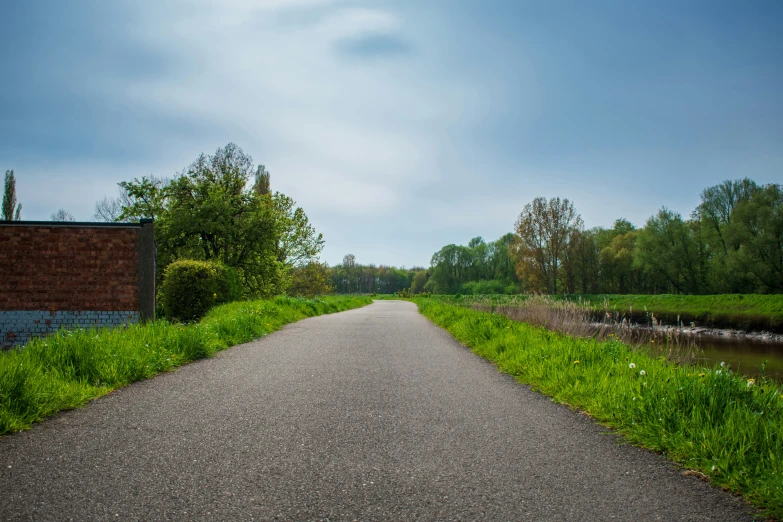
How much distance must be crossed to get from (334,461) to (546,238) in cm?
4681

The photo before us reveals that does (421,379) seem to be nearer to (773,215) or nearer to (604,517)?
(604,517)

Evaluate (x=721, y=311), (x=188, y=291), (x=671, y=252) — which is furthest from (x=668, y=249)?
(x=188, y=291)

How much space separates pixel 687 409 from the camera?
155 inches

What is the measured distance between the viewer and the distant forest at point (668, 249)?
35.8 m

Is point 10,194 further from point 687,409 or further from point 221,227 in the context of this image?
point 687,409

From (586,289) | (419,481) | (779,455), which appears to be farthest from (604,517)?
(586,289)

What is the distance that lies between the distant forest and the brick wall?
21.2m

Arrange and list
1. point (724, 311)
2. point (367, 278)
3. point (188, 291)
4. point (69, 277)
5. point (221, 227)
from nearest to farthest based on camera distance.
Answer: point (69, 277)
point (188, 291)
point (221, 227)
point (724, 311)
point (367, 278)

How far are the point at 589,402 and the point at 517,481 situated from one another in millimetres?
2151

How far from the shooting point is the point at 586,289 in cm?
6066

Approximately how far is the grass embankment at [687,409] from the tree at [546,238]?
42.0m

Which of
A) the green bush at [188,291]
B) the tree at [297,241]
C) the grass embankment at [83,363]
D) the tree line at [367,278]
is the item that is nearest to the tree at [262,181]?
the tree at [297,241]

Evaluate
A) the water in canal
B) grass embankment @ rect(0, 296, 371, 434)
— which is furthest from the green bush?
the water in canal

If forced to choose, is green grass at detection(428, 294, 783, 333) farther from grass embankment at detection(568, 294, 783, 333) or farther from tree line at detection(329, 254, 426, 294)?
tree line at detection(329, 254, 426, 294)
